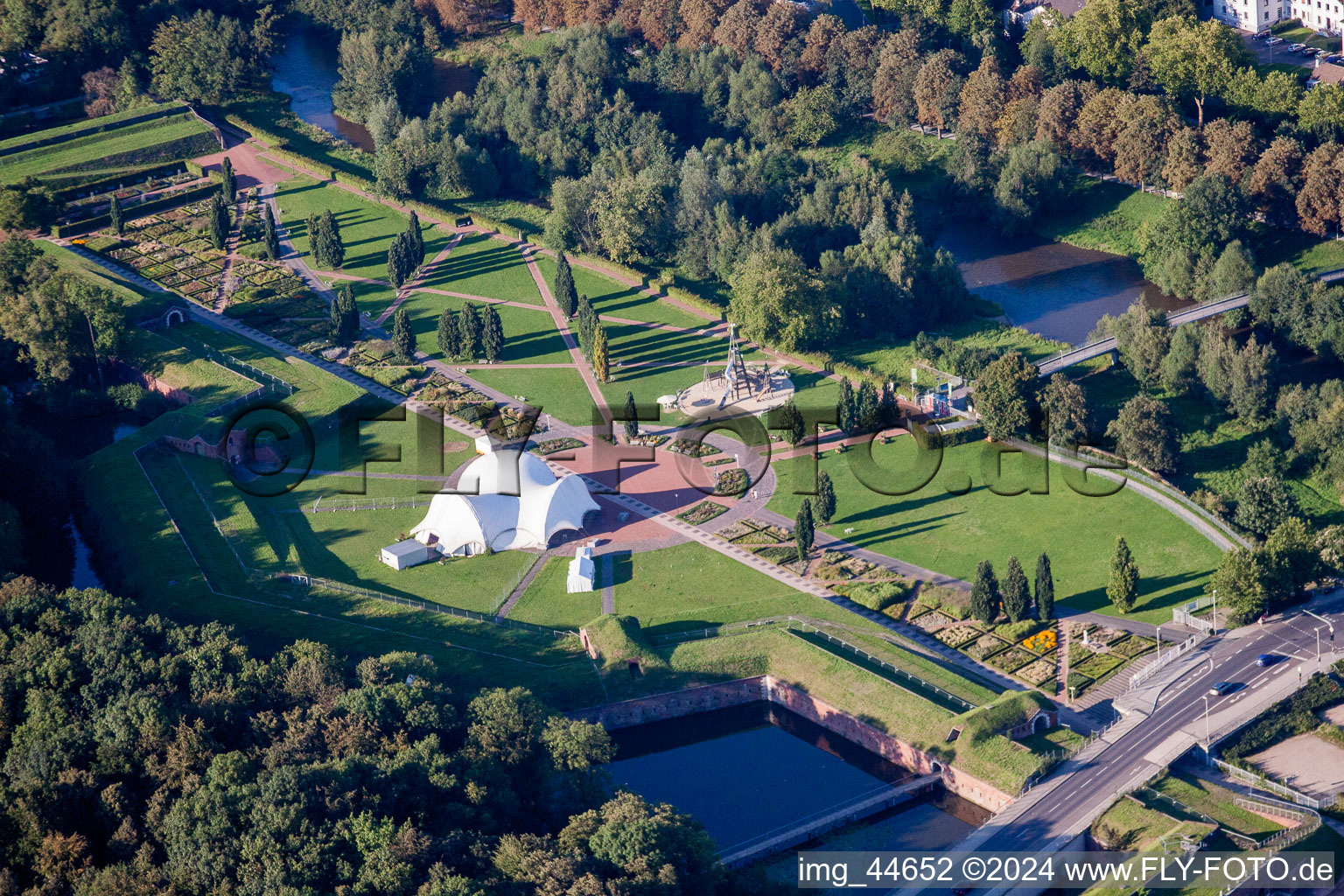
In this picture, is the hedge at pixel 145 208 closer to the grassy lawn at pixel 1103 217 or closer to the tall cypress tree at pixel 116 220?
the tall cypress tree at pixel 116 220

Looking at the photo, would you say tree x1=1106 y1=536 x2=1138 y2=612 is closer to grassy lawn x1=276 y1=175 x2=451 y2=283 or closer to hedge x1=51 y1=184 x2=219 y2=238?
grassy lawn x1=276 y1=175 x2=451 y2=283

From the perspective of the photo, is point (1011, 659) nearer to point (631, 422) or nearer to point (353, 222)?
point (631, 422)

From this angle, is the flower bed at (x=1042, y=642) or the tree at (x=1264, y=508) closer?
the flower bed at (x=1042, y=642)

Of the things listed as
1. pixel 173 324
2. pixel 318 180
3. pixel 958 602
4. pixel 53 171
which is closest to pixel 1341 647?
pixel 958 602

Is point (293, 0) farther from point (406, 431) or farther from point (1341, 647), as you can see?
point (1341, 647)

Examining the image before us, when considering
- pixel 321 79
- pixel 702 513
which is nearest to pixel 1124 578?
pixel 702 513

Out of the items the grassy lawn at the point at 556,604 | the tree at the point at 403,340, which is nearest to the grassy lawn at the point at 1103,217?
the tree at the point at 403,340
